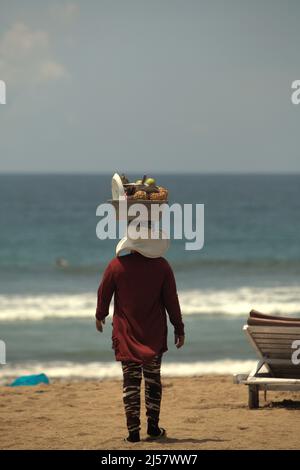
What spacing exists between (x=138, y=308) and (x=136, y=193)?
2.90 feet

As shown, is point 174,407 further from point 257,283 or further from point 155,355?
point 257,283

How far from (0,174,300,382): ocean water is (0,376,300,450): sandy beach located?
419 cm

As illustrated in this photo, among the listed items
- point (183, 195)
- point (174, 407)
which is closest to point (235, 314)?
point (174, 407)

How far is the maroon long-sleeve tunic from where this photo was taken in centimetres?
841

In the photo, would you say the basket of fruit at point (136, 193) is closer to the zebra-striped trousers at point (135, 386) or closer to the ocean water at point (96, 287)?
the zebra-striped trousers at point (135, 386)

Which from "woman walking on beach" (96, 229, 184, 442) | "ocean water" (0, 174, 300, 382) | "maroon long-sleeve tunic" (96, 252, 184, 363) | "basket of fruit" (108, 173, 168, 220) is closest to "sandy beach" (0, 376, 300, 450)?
"woman walking on beach" (96, 229, 184, 442)

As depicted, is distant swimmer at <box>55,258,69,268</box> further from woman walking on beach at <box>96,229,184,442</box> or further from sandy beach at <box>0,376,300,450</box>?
woman walking on beach at <box>96,229,184,442</box>

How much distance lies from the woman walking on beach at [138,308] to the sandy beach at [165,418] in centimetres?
40

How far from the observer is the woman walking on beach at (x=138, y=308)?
843cm

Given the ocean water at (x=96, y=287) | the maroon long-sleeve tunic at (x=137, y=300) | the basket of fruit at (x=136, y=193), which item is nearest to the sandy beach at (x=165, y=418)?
the maroon long-sleeve tunic at (x=137, y=300)

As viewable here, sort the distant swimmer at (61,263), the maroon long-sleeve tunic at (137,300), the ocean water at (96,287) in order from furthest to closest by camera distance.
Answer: the distant swimmer at (61,263) < the ocean water at (96,287) < the maroon long-sleeve tunic at (137,300)

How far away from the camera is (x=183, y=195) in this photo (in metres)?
99.1

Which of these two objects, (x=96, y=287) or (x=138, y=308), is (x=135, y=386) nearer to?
(x=138, y=308)

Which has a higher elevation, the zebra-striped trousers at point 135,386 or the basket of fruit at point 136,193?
the basket of fruit at point 136,193
